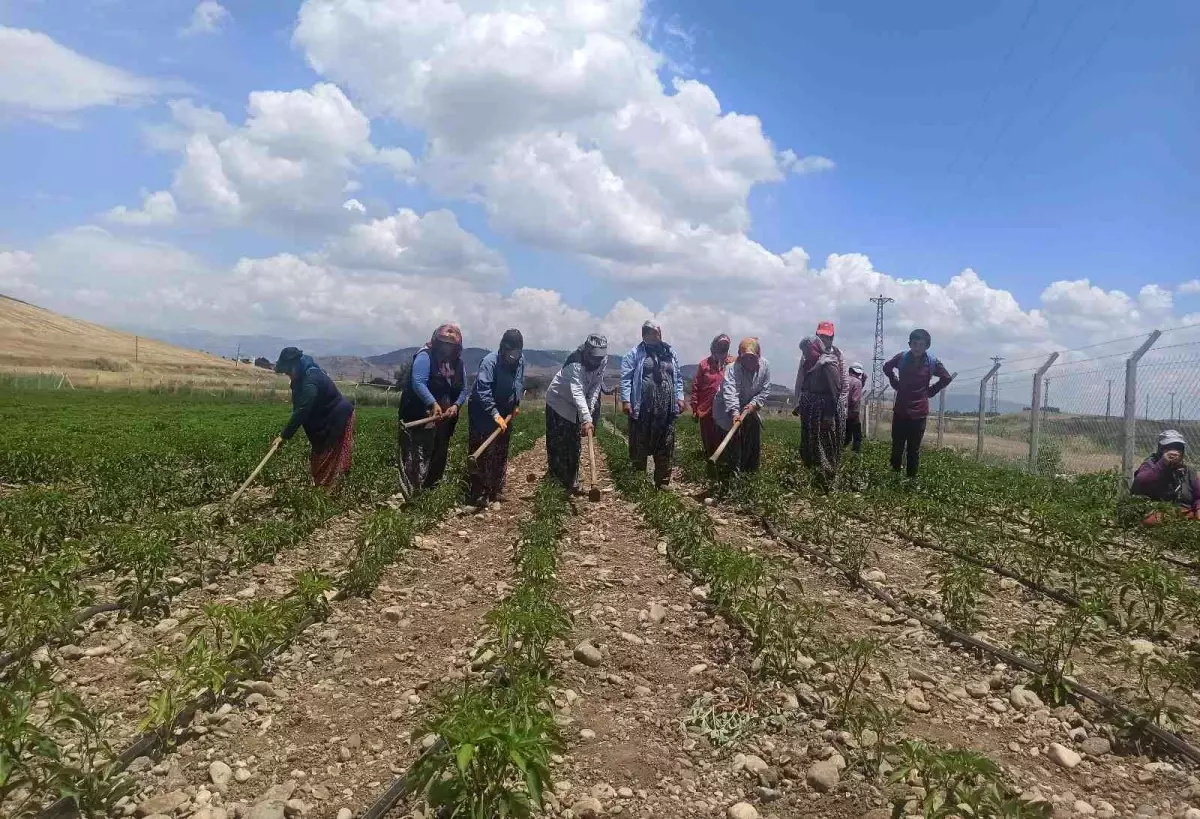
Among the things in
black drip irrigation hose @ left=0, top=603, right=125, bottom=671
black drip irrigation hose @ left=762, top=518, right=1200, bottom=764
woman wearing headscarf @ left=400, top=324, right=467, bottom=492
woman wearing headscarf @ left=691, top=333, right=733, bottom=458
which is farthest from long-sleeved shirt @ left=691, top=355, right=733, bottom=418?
black drip irrigation hose @ left=0, top=603, right=125, bottom=671

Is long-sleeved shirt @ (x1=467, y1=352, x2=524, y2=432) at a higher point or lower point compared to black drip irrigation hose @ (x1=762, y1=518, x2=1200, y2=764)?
higher

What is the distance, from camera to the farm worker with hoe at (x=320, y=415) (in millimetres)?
7320

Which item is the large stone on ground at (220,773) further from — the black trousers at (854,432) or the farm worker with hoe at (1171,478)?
the black trousers at (854,432)

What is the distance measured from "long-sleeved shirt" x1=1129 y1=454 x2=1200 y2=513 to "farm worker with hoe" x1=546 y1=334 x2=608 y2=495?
536 centimetres

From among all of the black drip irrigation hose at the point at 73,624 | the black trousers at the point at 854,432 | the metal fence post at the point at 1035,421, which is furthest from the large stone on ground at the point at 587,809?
the metal fence post at the point at 1035,421

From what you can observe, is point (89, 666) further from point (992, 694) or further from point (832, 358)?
point (832, 358)

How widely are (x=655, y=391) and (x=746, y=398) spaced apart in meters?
1.01

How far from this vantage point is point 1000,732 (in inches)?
126

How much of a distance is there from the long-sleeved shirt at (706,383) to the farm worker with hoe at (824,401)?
1.07 m

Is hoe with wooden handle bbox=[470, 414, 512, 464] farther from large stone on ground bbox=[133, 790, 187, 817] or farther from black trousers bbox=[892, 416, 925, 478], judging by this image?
large stone on ground bbox=[133, 790, 187, 817]

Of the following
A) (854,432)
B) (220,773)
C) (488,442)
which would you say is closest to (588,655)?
(220,773)

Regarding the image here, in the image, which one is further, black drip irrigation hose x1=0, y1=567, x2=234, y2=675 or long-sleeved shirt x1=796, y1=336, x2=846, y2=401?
long-sleeved shirt x1=796, y1=336, x2=846, y2=401

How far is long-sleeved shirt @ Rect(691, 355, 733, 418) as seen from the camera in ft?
31.5

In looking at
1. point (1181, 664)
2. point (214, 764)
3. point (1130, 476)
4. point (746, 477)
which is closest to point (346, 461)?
point (746, 477)
